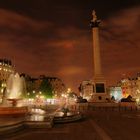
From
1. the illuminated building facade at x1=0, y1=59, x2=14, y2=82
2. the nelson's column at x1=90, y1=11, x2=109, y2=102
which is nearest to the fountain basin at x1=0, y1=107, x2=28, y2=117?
the nelson's column at x1=90, y1=11, x2=109, y2=102

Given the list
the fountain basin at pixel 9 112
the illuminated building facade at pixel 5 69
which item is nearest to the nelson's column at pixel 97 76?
the fountain basin at pixel 9 112

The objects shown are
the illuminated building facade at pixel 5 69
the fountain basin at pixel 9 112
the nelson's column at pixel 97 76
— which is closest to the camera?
the fountain basin at pixel 9 112

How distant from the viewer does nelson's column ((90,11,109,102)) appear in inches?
2366

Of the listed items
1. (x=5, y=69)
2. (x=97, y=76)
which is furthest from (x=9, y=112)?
(x=5, y=69)

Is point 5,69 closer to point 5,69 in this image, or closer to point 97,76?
point 5,69

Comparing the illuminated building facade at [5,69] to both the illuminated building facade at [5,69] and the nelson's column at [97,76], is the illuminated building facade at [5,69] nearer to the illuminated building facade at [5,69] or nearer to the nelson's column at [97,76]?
the illuminated building facade at [5,69]

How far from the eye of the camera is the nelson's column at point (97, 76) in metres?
60.1

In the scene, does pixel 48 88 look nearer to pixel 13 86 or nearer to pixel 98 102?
pixel 98 102

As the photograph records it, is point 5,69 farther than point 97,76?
Yes

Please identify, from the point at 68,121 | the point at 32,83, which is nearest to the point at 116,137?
the point at 68,121

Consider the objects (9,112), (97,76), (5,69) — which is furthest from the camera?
(5,69)

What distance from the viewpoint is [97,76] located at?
64.0 meters

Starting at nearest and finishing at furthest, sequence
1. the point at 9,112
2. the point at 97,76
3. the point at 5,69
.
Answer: the point at 9,112 < the point at 97,76 < the point at 5,69

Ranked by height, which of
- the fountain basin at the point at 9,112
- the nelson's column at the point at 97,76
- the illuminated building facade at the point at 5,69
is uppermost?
the illuminated building facade at the point at 5,69
